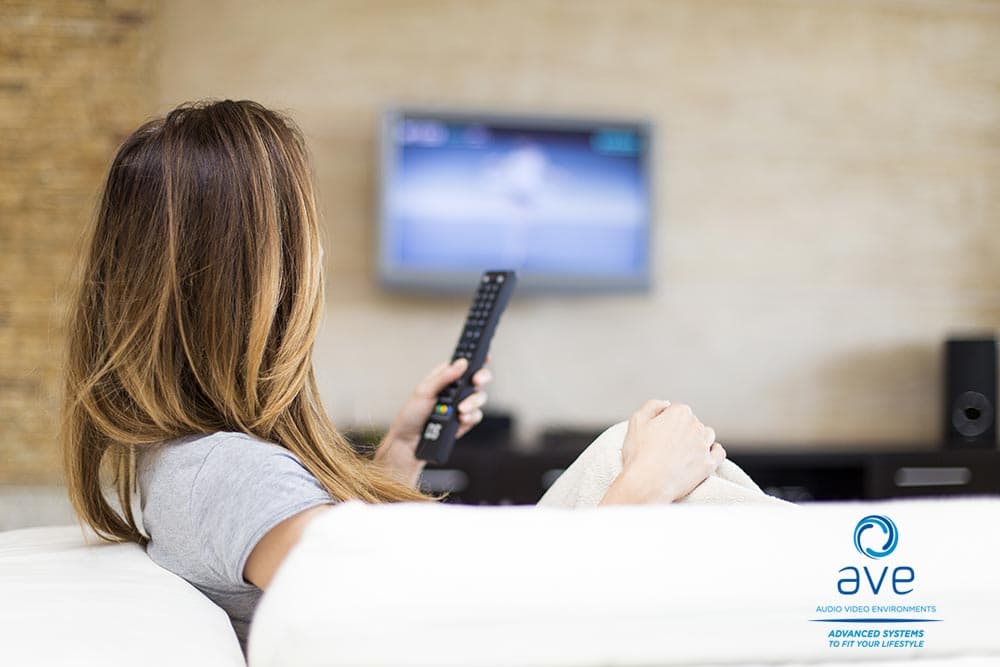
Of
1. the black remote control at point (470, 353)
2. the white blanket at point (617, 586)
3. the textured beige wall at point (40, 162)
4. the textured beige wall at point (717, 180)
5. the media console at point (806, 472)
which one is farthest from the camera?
the textured beige wall at point (717, 180)

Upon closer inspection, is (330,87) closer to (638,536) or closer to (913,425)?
(913,425)

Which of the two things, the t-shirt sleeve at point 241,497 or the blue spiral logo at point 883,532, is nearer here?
the blue spiral logo at point 883,532

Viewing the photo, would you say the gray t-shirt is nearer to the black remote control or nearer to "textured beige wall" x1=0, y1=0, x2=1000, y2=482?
the black remote control

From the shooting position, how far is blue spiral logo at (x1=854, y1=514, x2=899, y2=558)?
22.1 inches

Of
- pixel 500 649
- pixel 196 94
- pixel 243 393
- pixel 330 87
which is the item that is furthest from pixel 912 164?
pixel 500 649

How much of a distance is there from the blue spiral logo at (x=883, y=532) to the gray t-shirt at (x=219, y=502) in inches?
15.6

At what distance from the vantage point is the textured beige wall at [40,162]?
3.49 metres

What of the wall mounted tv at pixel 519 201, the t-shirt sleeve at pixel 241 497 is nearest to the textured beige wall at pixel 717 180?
the wall mounted tv at pixel 519 201

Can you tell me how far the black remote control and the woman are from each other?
34 centimetres

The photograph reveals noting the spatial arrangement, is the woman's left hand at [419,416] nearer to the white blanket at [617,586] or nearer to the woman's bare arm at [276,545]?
the woman's bare arm at [276,545]

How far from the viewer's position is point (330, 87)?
12.1 feet

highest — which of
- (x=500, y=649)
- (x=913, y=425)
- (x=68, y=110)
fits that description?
(x=68, y=110)

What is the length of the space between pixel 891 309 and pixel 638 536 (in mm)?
3794

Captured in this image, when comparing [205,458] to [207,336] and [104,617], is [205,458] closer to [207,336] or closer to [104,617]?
[207,336]
